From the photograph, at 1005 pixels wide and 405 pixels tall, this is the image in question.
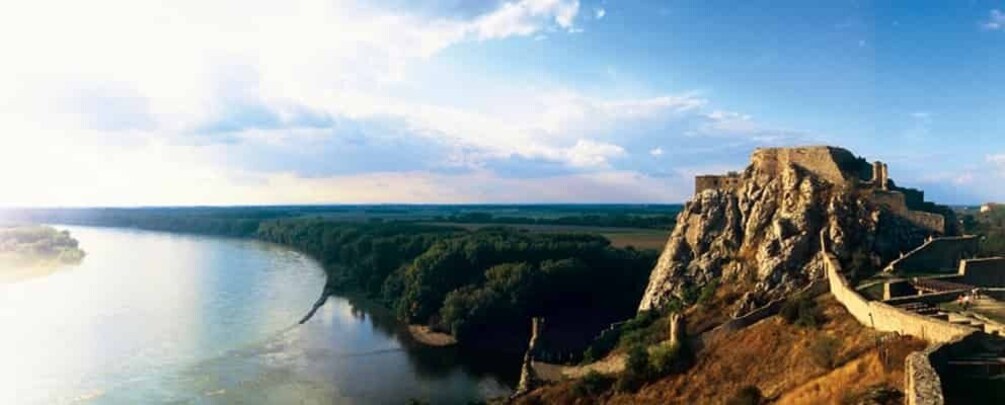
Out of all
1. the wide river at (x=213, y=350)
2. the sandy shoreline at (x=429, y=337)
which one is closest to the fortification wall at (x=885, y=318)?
the wide river at (x=213, y=350)

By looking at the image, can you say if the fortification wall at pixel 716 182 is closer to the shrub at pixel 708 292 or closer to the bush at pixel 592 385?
the shrub at pixel 708 292

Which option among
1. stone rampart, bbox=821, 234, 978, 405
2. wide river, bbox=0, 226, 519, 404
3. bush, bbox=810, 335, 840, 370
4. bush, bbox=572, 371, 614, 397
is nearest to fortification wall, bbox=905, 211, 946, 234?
stone rampart, bbox=821, 234, 978, 405

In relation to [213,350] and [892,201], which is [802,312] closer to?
[892,201]

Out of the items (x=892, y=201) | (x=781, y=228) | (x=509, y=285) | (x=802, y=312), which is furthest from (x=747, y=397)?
(x=509, y=285)

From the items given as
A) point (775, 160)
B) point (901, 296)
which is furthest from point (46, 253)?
point (901, 296)

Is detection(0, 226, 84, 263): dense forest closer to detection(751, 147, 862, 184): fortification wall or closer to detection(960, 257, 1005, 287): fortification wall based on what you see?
detection(751, 147, 862, 184): fortification wall

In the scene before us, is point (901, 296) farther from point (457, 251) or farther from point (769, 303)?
point (457, 251)

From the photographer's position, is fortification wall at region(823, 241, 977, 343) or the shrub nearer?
fortification wall at region(823, 241, 977, 343)
